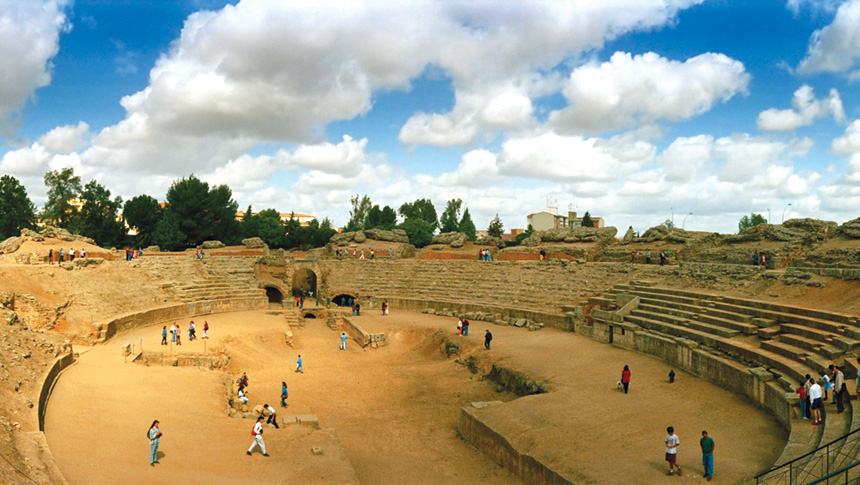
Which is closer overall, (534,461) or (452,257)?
(534,461)

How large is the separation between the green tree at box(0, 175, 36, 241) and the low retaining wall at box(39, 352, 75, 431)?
1264 inches

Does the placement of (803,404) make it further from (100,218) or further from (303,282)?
(100,218)

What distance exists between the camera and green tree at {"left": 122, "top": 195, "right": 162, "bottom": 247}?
47000 mm

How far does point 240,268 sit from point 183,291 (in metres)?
6.11

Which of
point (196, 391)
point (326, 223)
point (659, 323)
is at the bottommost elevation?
point (196, 391)

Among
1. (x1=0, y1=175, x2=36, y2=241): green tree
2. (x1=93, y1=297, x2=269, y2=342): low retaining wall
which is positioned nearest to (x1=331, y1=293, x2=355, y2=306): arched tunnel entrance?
(x1=93, y1=297, x2=269, y2=342): low retaining wall

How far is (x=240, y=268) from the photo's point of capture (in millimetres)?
34906

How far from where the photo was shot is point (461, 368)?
20531 mm

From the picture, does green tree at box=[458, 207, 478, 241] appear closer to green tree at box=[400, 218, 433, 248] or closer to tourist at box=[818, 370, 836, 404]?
green tree at box=[400, 218, 433, 248]

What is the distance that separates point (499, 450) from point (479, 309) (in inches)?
662

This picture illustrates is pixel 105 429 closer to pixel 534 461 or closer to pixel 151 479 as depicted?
pixel 151 479

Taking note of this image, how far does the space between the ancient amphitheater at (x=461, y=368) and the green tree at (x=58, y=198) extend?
17827 millimetres

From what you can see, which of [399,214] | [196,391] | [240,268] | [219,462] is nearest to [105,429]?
[219,462]

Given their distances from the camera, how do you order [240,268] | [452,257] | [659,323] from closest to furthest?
1. [659,323]
2. [240,268]
3. [452,257]
